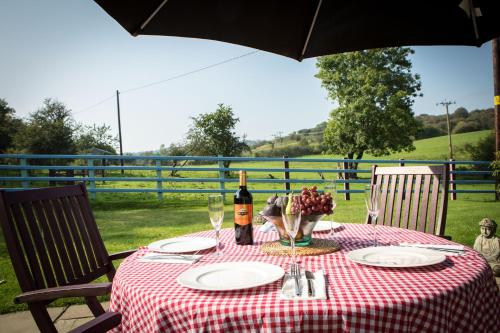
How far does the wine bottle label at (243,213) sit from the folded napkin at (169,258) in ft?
0.82

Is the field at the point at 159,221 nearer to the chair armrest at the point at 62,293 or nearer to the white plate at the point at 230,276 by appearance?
the chair armrest at the point at 62,293

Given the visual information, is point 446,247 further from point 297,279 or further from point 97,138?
point 97,138

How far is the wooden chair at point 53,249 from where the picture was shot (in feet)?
3.61

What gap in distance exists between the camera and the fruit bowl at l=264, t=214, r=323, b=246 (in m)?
1.32

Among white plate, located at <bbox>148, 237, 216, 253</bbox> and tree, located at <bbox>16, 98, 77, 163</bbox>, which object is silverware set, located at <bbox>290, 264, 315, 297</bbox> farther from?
tree, located at <bbox>16, 98, 77, 163</bbox>

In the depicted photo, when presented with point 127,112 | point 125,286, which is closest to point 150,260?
point 125,286

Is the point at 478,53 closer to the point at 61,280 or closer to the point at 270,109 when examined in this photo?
the point at 270,109

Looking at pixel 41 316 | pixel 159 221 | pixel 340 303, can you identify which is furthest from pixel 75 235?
pixel 159 221

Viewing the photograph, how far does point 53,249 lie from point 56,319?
1450 millimetres

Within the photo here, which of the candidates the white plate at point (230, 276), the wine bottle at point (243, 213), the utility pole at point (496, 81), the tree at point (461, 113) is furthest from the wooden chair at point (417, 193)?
the tree at point (461, 113)

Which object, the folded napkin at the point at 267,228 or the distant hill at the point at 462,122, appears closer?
the folded napkin at the point at 267,228

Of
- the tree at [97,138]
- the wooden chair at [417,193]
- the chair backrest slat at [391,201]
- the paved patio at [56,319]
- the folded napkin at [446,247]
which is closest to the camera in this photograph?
the folded napkin at [446,247]

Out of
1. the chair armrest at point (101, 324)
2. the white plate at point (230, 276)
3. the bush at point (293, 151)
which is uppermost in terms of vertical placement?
the bush at point (293, 151)

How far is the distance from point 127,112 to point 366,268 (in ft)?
99.0
